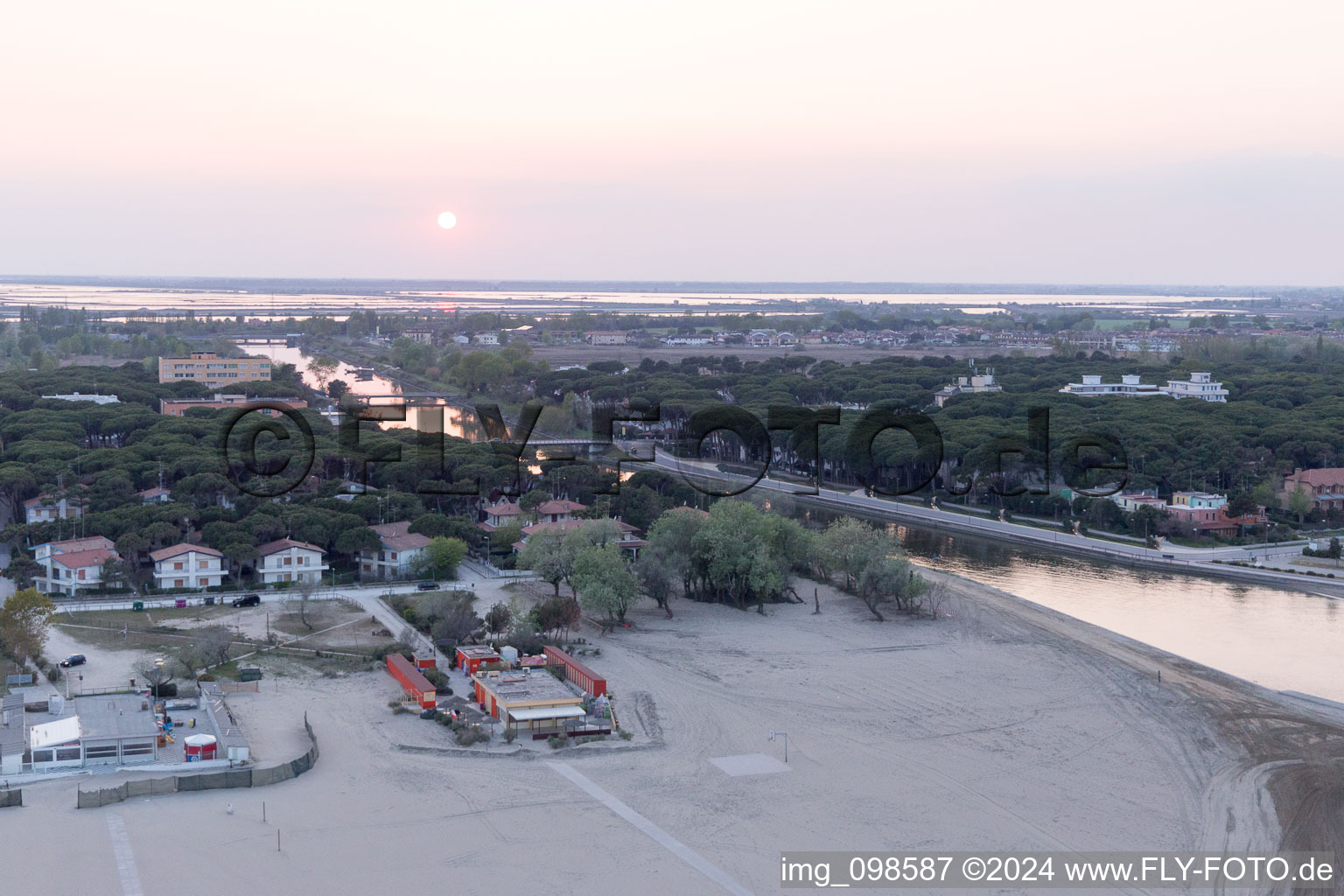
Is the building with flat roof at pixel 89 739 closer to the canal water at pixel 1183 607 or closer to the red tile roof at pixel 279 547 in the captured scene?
the red tile roof at pixel 279 547

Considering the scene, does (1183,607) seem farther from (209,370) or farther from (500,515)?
(209,370)

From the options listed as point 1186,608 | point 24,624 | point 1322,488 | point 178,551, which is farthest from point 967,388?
point 24,624

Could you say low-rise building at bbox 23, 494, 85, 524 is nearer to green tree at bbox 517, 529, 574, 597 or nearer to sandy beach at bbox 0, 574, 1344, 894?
green tree at bbox 517, 529, 574, 597

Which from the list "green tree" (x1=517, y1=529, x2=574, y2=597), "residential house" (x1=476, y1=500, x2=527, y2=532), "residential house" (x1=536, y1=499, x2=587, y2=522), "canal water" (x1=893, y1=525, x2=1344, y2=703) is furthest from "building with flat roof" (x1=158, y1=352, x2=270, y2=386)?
"canal water" (x1=893, y1=525, x2=1344, y2=703)

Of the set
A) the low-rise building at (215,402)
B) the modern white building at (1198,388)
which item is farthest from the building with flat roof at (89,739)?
the modern white building at (1198,388)

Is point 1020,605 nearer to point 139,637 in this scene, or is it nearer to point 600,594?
point 600,594

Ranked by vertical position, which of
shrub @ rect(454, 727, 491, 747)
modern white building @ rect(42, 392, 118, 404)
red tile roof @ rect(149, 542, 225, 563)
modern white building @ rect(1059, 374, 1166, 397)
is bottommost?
shrub @ rect(454, 727, 491, 747)

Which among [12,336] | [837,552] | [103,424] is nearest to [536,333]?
[12,336]
